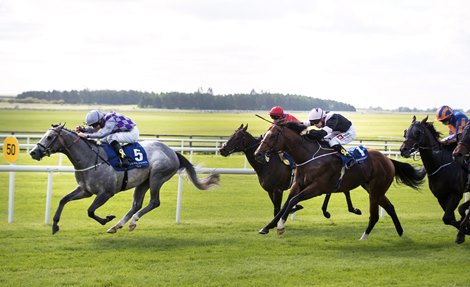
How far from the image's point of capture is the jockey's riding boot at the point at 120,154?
336 inches

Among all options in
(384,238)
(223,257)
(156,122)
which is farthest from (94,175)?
(156,122)

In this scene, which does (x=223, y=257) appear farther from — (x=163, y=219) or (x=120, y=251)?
(x=163, y=219)

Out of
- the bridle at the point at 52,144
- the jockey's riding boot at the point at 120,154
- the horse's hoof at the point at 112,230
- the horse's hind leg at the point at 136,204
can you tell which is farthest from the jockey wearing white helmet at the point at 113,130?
the horse's hoof at the point at 112,230

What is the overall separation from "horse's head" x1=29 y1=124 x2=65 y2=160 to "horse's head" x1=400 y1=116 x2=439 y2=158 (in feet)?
12.3

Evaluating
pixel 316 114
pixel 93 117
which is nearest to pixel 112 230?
pixel 93 117

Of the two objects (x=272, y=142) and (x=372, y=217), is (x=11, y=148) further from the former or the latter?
(x=372, y=217)

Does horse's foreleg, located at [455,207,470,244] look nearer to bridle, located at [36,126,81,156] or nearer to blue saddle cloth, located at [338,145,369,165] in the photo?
blue saddle cloth, located at [338,145,369,165]

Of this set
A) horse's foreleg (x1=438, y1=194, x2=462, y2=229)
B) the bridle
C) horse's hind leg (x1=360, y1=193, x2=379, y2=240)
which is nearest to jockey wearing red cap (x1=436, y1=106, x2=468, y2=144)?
horse's foreleg (x1=438, y1=194, x2=462, y2=229)

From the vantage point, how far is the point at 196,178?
9383 millimetres

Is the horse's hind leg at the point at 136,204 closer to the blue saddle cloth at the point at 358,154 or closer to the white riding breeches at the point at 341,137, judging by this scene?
the white riding breeches at the point at 341,137

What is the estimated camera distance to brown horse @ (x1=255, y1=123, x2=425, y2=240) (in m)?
8.09

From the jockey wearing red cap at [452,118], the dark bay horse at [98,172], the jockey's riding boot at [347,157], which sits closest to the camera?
the dark bay horse at [98,172]

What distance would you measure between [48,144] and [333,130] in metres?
3.20

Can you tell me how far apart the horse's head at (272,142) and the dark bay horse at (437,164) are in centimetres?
139
